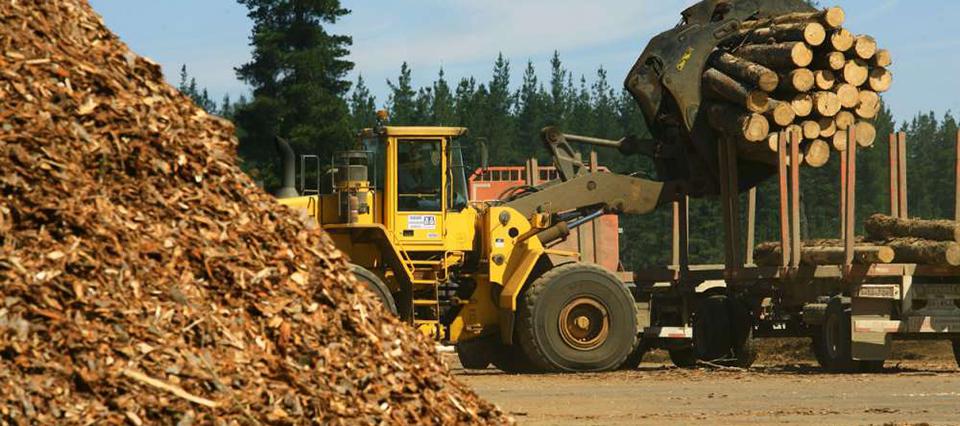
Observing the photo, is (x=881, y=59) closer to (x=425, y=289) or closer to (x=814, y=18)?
(x=814, y=18)

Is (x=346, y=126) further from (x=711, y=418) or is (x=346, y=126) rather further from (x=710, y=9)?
(x=711, y=418)

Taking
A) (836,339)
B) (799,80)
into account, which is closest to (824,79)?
(799,80)

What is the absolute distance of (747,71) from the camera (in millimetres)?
20125

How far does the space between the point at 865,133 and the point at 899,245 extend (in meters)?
2.05

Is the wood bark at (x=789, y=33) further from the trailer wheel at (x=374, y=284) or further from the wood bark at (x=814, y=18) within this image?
the trailer wheel at (x=374, y=284)

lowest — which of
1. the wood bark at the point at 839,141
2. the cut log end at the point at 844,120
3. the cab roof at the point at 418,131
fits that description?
the wood bark at the point at 839,141

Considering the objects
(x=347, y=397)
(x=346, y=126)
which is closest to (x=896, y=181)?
(x=347, y=397)

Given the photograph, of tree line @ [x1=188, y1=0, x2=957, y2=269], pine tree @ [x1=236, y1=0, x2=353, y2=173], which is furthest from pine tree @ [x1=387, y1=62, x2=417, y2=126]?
pine tree @ [x1=236, y1=0, x2=353, y2=173]

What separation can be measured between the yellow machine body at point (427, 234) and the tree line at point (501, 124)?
736 mm

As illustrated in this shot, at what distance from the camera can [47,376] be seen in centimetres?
788

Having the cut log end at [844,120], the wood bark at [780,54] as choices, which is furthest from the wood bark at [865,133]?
the wood bark at [780,54]

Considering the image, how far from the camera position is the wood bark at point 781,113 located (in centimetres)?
1983

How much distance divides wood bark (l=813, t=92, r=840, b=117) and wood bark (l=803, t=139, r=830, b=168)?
0.40m

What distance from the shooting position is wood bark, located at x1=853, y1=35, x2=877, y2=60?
1995cm
